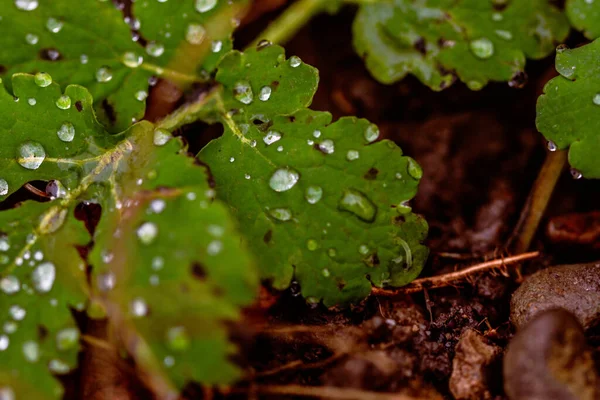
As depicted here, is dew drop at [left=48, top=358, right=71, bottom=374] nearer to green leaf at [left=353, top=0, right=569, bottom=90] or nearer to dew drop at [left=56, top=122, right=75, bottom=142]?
dew drop at [left=56, top=122, right=75, bottom=142]

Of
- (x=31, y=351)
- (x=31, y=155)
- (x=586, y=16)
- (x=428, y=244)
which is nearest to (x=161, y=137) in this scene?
(x=31, y=155)

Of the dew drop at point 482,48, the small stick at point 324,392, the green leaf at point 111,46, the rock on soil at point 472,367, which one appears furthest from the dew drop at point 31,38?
the rock on soil at point 472,367

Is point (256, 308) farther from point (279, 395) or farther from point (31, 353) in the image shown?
point (31, 353)

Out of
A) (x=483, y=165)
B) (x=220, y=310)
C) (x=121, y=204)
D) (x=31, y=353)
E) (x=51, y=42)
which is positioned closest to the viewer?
(x=220, y=310)

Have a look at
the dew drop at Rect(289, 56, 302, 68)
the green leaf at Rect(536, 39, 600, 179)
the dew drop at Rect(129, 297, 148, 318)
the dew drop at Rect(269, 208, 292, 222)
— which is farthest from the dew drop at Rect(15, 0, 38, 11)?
the green leaf at Rect(536, 39, 600, 179)

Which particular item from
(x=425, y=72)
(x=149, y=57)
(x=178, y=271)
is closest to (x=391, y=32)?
(x=425, y=72)

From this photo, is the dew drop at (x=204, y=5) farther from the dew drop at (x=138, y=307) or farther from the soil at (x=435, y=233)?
the dew drop at (x=138, y=307)

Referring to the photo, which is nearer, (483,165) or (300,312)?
(300,312)

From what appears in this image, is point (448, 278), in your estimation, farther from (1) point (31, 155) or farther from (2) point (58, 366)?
(1) point (31, 155)
